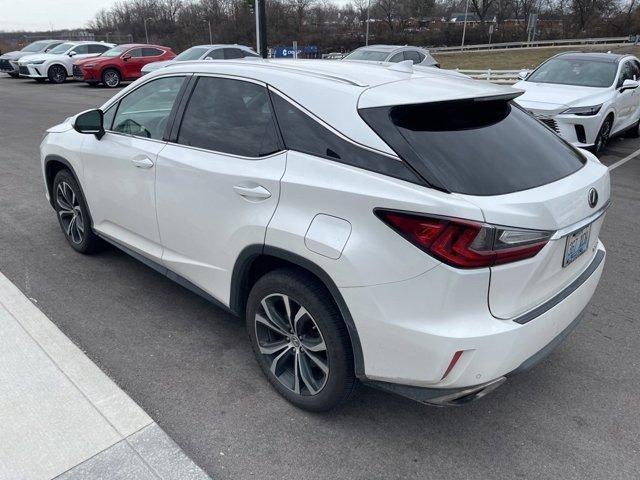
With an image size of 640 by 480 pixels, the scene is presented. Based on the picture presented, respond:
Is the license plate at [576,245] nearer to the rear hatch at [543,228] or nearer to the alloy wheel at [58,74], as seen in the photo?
the rear hatch at [543,228]

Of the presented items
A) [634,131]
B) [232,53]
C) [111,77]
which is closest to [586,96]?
[634,131]

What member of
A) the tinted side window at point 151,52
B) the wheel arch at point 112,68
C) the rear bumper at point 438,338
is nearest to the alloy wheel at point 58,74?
the wheel arch at point 112,68

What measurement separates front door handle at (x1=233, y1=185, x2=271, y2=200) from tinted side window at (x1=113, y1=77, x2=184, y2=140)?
986 millimetres

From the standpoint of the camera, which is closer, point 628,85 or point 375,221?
point 375,221

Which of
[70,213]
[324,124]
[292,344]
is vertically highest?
[324,124]

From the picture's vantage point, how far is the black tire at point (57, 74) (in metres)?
22.0

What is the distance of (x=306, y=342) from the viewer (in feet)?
Answer: 8.73

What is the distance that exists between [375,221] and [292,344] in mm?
945

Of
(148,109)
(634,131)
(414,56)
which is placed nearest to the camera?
(148,109)

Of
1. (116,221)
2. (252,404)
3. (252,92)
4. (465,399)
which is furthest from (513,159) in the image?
(116,221)

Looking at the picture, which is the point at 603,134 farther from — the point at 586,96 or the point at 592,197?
the point at 592,197

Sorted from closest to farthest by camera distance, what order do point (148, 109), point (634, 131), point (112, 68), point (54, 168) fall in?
point (148, 109), point (54, 168), point (634, 131), point (112, 68)

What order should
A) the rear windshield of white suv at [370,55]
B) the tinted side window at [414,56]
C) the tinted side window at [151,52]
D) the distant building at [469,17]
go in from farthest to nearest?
1. the distant building at [469,17]
2. the tinted side window at [151,52]
3. the tinted side window at [414,56]
4. the rear windshield of white suv at [370,55]

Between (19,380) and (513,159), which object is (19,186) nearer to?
(19,380)
